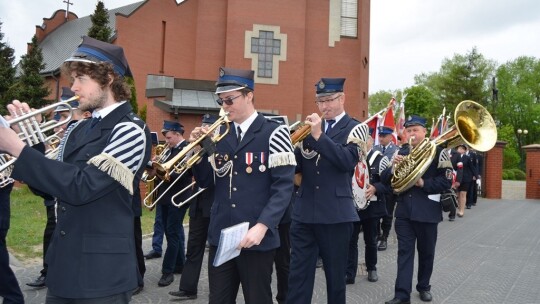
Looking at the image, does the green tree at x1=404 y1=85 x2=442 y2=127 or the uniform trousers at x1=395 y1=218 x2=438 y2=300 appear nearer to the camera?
the uniform trousers at x1=395 y1=218 x2=438 y2=300

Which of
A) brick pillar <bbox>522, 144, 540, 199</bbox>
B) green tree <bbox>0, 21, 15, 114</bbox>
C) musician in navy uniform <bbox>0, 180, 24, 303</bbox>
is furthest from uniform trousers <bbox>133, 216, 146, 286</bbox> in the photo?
brick pillar <bbox>522, 144, 540, 199</bbox>

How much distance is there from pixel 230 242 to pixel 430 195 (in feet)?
11.9

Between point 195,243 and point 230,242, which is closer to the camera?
point 230,242

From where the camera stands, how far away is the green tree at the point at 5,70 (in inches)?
977

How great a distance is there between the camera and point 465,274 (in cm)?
772

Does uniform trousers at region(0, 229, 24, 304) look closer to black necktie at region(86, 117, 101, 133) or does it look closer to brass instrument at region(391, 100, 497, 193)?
black necktie at region(86, 117, 101, 133)

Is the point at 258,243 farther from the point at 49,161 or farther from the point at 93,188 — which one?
the point at 49,161

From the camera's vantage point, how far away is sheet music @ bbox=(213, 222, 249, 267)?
3.19 metres

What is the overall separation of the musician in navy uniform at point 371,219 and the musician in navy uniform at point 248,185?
3.53 m

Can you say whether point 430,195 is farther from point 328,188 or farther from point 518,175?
point 518,175

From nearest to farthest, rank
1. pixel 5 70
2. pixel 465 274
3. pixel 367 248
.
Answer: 1. pixel 367 248
2. pixel 465 274
3. pixel 5 70

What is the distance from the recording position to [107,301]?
8.70ft

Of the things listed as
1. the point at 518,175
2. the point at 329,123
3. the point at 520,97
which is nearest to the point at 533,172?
the point at 329,123

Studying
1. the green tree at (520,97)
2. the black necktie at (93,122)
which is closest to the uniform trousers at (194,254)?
the black necktie at (93,122)
